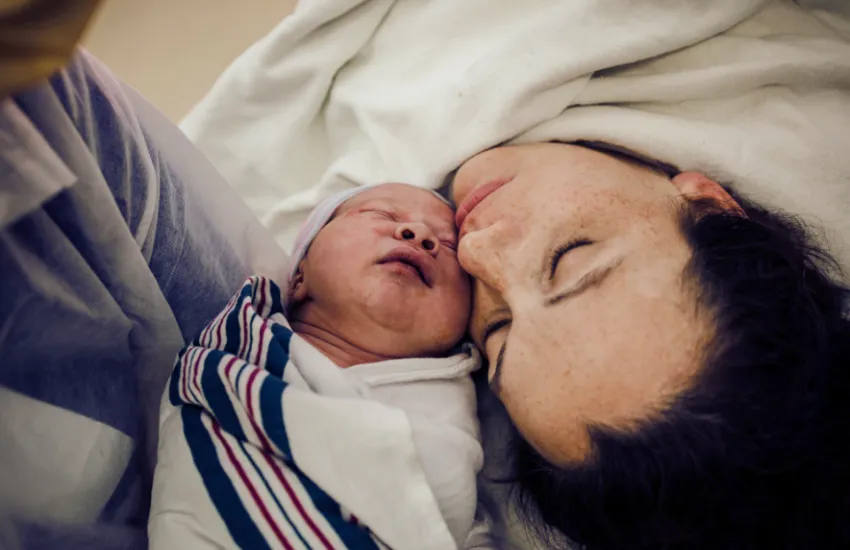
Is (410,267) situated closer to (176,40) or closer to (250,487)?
(250,487)

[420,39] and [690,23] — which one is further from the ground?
[420,39]

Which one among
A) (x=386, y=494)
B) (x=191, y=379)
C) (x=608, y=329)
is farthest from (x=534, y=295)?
(x=191, y=379)

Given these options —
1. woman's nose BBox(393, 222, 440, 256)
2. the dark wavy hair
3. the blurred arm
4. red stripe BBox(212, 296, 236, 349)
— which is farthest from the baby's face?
the blurred arm

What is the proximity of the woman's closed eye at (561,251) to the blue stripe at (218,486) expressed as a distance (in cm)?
35

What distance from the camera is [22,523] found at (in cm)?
47

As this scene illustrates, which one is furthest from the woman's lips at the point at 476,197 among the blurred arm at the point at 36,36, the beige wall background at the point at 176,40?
the beige wall background at the point at 176,40

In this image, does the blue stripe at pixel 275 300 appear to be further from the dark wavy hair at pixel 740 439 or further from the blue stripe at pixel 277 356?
the dark wavy hair at pixel 740 439

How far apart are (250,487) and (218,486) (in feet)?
0.09

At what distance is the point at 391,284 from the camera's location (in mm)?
667

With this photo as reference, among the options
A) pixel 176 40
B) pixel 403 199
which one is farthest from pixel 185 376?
pixel 176 40

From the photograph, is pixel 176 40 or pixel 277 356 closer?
pixel 277 356

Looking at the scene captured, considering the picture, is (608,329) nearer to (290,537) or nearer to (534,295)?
(534,295)

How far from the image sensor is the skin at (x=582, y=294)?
0.53 metres

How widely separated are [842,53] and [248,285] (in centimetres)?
73
